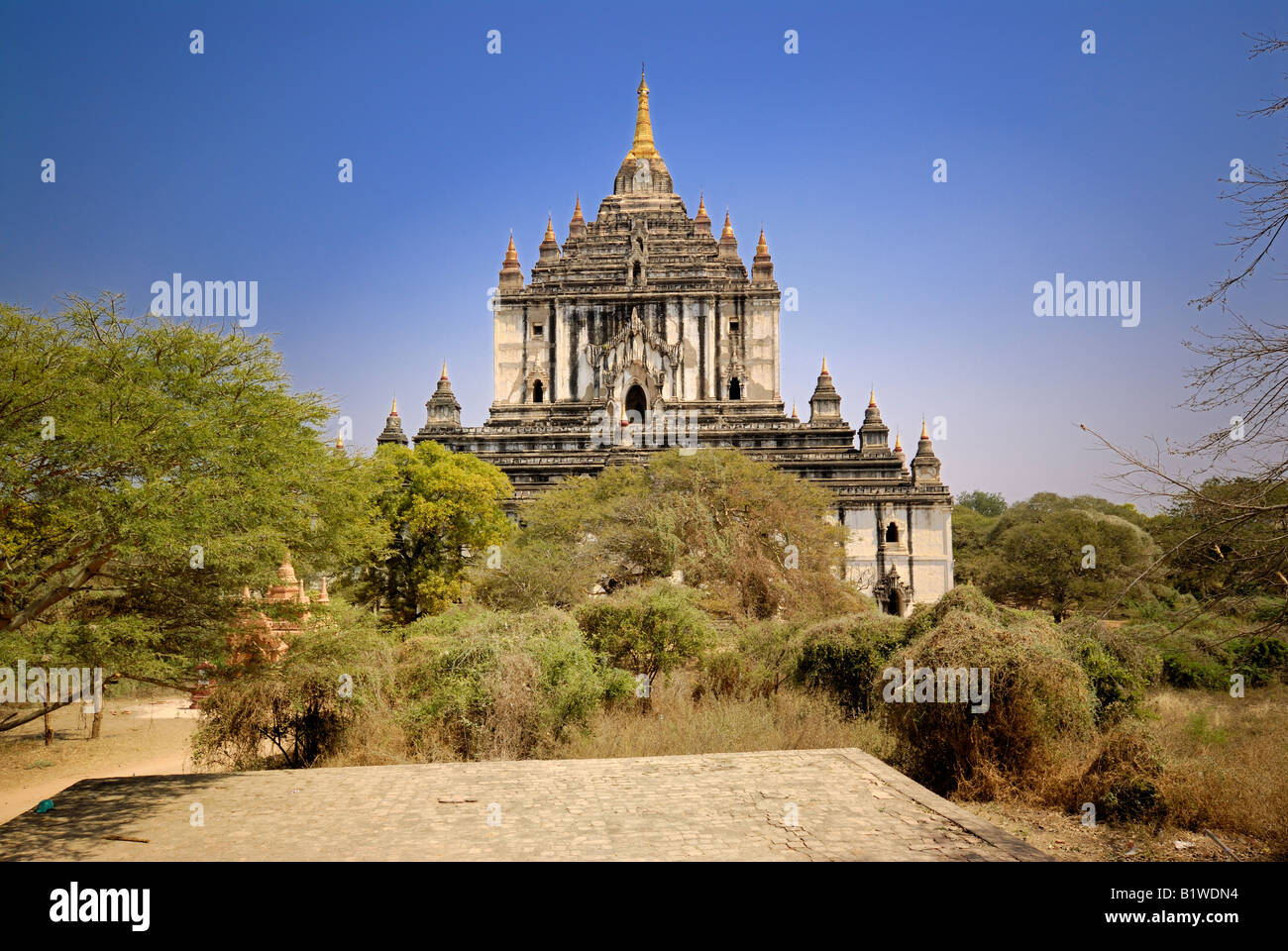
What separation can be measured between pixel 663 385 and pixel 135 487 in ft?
118

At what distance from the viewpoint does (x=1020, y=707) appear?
1155cm

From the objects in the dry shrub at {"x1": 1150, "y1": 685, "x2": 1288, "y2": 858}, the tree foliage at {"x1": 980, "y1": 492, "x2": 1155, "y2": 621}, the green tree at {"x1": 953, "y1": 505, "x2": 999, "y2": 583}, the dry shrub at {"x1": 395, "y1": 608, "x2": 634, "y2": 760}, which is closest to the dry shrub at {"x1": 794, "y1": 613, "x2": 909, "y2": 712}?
the dry shrub at {"x1": 395, "y1": 608, "x2": 634, "y2": 760}

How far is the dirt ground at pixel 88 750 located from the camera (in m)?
16.9

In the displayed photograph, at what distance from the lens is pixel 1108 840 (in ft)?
34.4

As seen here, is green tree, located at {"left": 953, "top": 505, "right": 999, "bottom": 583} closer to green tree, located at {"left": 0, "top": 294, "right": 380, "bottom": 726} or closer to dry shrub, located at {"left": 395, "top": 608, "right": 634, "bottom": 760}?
dry shrub, located at {"left": 395, "top": 608, "right": 634, "bottom": 760}

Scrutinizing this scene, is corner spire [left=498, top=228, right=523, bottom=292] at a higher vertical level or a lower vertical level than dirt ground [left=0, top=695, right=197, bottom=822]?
higher

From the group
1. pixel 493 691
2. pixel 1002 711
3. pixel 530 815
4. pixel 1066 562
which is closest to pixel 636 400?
pixel 1066 562

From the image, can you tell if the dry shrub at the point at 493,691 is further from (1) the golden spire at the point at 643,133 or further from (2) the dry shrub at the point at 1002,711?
(1) the golden spire at the point at 643,133

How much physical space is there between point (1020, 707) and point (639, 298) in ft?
124

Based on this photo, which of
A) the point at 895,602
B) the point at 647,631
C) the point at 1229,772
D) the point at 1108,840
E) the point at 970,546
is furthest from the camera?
the point at 970,546

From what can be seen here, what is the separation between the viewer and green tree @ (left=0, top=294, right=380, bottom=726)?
9820 millimetres

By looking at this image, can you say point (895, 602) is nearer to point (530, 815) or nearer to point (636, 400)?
point (636, 400)

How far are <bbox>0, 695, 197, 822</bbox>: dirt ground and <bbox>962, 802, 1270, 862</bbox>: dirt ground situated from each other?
14.6 meters
